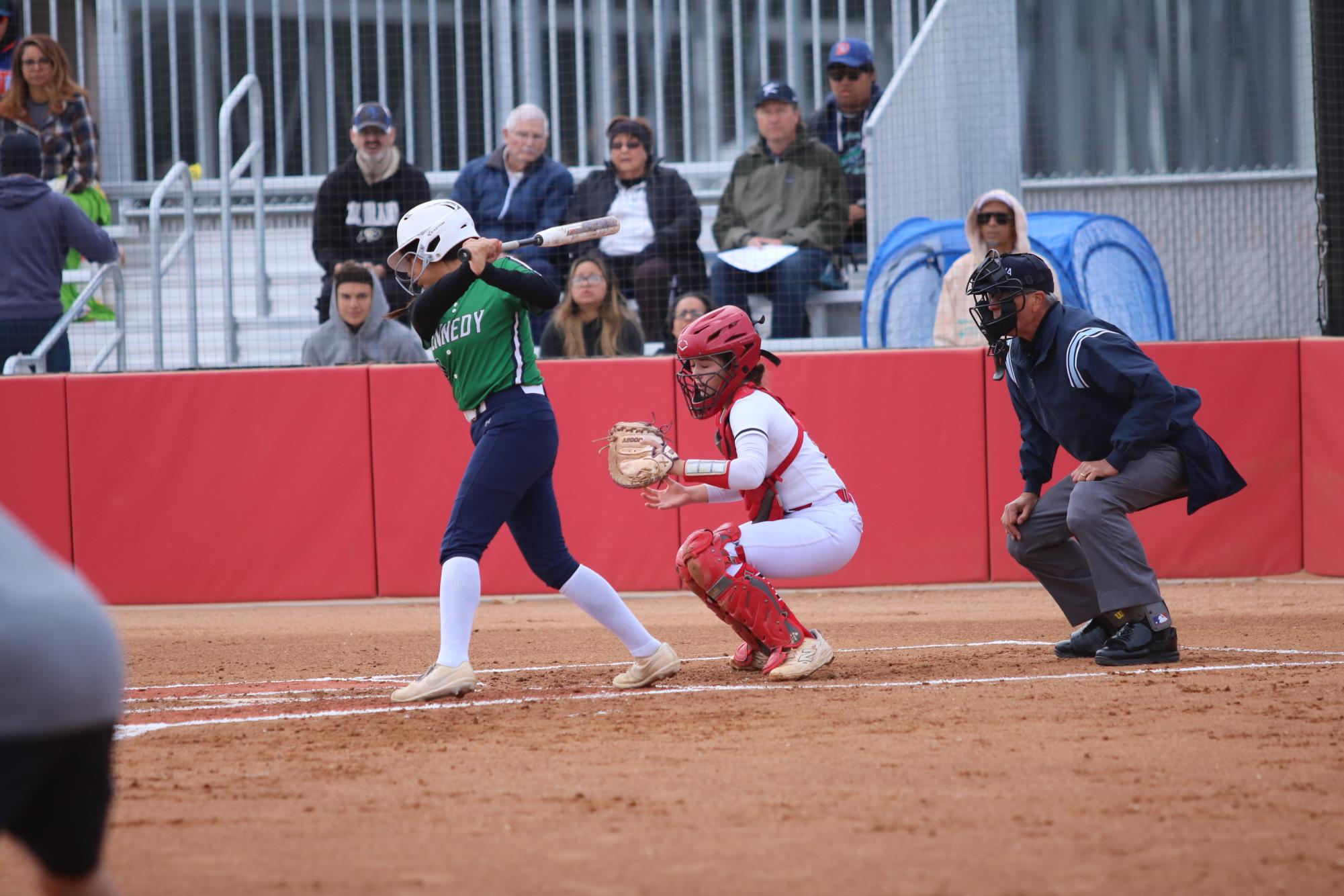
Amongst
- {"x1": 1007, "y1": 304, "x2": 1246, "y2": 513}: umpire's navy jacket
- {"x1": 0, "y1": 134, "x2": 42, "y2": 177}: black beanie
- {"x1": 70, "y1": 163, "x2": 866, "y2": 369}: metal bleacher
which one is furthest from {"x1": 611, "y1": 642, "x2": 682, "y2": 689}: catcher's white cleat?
{"x1": 0, "y1": 134, "x2": 42, "y2": 177}: black beanie

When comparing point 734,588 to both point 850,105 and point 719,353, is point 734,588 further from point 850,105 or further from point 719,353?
point 850,105

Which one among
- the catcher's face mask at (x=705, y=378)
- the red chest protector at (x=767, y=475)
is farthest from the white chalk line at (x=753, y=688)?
the catcher's face mask at (x=705, y=378)

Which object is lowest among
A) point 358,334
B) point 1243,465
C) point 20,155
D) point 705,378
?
point 1243,465

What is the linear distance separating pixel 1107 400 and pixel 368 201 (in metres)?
6.78

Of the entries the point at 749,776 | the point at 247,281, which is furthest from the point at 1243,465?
the point at 247,281

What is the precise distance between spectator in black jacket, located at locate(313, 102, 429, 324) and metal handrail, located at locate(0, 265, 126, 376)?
4.97 feet

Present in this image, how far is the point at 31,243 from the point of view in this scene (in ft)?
33.6

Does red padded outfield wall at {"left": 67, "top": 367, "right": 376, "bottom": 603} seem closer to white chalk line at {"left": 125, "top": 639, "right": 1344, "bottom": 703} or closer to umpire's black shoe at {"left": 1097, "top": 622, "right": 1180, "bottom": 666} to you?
white chalk line at {"left": 125, "top": 639, "right": 1344, "bottom": 703}

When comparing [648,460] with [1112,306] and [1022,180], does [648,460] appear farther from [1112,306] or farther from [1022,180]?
[1022,180]

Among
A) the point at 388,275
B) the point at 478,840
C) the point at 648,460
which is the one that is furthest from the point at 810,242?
the point at 478,840

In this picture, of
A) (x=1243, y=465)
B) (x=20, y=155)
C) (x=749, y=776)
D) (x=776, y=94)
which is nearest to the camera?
(x=749, y=776)

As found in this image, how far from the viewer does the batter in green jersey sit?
5.71m

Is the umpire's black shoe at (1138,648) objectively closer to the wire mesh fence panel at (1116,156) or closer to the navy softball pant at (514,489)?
the navy softball pant at (514,489)

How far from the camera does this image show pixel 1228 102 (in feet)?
38.5
